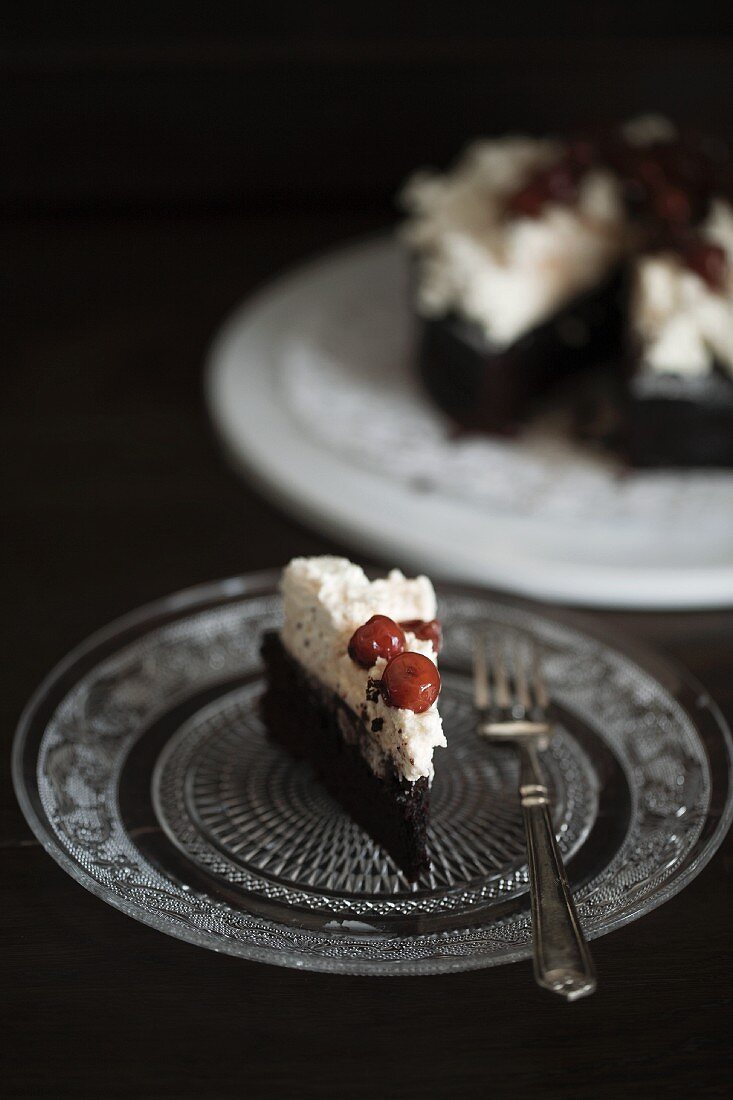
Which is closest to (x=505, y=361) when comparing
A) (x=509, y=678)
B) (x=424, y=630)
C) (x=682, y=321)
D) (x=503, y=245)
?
(x=503, y=245)

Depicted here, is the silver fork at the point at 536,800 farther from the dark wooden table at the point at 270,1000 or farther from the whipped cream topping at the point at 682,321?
the whipped cream topping at the point at 682,321

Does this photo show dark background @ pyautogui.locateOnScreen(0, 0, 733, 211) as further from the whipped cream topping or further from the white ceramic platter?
the whipped cream topping

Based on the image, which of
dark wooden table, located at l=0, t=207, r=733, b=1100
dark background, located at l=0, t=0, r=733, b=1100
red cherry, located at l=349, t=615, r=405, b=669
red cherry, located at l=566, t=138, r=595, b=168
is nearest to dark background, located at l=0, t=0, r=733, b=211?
dark background, located at l=0, t=0, r=733, b=1100

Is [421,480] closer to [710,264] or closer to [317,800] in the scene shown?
[710,264]

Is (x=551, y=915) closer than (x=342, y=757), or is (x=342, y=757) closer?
(x=551, y=915)

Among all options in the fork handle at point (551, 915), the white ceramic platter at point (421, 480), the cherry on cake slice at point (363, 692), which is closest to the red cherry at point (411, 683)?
the cherry on cake slice at point (363, 692)

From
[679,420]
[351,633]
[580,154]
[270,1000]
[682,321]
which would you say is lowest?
[270,1000]

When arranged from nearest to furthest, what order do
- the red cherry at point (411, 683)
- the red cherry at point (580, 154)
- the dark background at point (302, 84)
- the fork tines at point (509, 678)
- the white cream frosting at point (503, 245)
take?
1. the red cherry at point (411, 683)
2. the fork tines at point (509, 678)
3. the white cream frosting at point (503, 245)
4. the red cherry at point (580, 154)
5. the dark background at point (302, 84)
